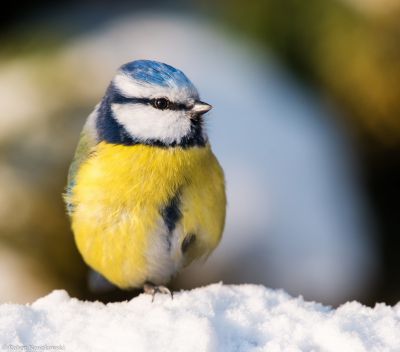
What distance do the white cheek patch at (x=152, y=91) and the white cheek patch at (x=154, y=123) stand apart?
1.2 inches

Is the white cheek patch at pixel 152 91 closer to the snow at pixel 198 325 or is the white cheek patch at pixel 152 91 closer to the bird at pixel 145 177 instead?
the bird at pixel 145 177

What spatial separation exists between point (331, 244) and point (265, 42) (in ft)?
4.77

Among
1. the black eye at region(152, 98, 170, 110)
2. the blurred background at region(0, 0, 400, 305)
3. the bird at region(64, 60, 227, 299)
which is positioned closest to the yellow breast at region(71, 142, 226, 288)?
the bird at region(64, 60, 227, 299)

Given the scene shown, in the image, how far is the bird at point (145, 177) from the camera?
166 cm

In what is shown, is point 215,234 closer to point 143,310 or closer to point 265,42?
point 143,310

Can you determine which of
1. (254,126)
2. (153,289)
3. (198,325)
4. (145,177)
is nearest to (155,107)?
(145,177)

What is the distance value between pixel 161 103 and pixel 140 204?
25 centimetres

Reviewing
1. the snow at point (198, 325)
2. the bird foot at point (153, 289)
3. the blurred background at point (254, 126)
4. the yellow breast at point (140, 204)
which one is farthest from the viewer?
the blurred background at point (254, 126)

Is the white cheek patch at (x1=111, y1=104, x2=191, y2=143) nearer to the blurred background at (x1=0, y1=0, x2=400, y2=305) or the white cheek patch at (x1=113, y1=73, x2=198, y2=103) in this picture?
the white cheek patch at (x1=113, y1=73, x2=198, y2=103)

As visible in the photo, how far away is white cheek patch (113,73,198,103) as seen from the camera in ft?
5.38

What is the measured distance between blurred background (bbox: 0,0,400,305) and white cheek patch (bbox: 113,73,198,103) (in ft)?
3.61

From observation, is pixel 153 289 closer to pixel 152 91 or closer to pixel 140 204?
pixel 140 204

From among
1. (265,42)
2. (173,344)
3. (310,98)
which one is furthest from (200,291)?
(265,42)

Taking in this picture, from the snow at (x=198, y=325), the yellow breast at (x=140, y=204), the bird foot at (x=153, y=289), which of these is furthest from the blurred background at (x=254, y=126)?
the snow at (x=198, y=325)
